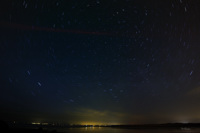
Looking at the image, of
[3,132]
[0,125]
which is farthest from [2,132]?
[0,125]

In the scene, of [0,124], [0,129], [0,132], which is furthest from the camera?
[0,124]

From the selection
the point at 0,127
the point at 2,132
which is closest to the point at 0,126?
the point at 0,127

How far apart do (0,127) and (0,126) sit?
39 centimetres

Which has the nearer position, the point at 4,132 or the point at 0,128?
the point at 4,132

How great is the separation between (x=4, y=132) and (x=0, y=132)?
526mm

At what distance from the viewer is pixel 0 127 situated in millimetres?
21625

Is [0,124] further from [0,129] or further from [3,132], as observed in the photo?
[3,132]

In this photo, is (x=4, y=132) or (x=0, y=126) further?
(x=0, y=126)

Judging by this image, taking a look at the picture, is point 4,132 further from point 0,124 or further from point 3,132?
point 0,124

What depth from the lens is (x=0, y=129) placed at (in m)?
21.0

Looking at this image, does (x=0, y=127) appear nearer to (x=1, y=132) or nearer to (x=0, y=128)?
(x=0, y=128)

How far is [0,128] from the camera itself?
21.3 meters

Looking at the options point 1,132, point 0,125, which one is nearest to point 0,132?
point 1,132

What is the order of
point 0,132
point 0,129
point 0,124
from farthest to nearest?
1. point 0,124
2. point 0,129
3. point 0,132
